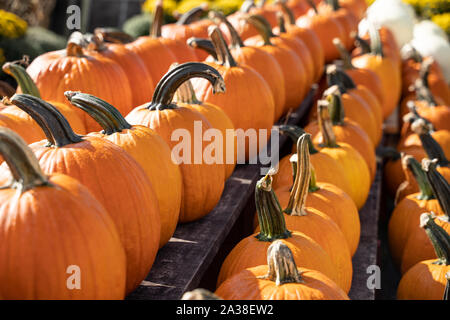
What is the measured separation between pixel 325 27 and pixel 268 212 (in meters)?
2.68

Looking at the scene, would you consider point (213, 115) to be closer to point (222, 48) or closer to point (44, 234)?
point (222, 48)

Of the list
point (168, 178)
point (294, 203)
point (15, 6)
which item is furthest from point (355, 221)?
point (15, 6)

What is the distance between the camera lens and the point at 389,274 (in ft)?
9.93

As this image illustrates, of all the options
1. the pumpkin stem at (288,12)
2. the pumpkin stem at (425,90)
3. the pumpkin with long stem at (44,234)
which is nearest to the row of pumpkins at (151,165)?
the pumpkin with long stem at (44,234)

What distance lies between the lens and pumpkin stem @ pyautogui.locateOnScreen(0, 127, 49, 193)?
1004 millimetres

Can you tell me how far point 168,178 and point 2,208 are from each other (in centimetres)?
56

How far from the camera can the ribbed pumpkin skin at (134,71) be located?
2.27 metres

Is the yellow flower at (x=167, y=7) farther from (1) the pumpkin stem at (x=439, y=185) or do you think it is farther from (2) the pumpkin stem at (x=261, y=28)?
(1) the pumpkin stem at (x=439, y=185)

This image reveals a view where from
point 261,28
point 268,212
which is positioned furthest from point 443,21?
point 268,212

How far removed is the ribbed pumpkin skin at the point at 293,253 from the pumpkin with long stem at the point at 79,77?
0.79 metres

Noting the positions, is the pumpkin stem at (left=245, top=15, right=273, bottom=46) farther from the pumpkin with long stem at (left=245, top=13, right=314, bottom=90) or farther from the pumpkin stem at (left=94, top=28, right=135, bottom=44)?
the pumpkin stem at (left=94, top=28, right=135, bottom=44)

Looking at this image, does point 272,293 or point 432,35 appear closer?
point 272,293

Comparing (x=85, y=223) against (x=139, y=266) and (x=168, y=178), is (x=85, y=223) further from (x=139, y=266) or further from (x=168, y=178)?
(x=168, y=178)

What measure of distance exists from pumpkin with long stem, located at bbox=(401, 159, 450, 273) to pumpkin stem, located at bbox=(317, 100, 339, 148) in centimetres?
38
